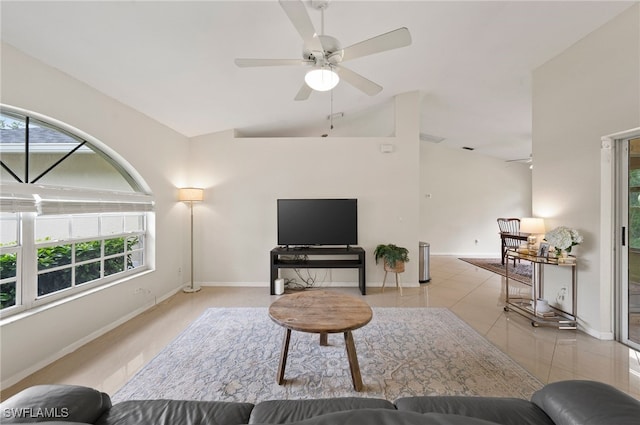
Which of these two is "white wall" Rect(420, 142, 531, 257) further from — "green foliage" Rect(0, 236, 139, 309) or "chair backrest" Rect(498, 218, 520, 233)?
"green foliage" Rect(0, 236, 139, 309)

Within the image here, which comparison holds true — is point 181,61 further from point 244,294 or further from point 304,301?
point 244,294

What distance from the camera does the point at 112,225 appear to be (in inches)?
121

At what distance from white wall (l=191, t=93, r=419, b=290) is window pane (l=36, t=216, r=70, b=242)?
1.95 metres

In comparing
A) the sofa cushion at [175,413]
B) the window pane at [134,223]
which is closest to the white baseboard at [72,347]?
the window pane at [134,223]

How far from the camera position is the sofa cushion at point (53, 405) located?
84 centimetres

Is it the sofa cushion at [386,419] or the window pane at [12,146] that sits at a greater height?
the window pane at [12,146]

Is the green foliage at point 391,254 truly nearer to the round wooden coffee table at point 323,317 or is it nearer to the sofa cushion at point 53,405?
the round wooden coffee table at point 323,317

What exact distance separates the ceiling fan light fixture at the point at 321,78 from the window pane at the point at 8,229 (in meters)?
2.68

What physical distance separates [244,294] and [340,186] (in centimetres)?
237

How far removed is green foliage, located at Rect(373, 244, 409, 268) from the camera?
3.95m

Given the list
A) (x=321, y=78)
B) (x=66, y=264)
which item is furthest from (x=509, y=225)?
(x=66, y=264)

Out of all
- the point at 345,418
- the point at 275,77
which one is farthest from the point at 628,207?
the point at 275,77

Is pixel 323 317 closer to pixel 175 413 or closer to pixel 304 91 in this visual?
pixel 175 413

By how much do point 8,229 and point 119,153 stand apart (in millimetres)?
1215
